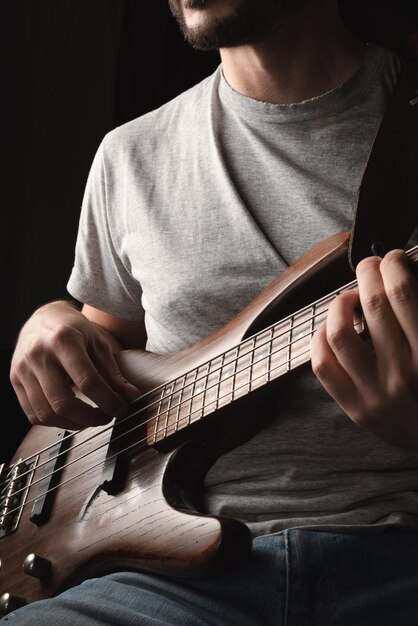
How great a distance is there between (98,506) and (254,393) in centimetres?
27

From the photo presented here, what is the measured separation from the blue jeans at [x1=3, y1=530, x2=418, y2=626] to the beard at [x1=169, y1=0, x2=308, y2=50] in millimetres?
666

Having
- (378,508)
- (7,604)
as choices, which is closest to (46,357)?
(7,604)

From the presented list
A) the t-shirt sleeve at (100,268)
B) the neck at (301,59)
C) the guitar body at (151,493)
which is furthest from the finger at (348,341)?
the t-shirt sleeve at (100,268)

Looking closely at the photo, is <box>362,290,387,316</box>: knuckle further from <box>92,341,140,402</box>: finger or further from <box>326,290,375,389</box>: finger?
<box>92,341,140,402</box>: finger

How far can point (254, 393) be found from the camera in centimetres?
Result: 86

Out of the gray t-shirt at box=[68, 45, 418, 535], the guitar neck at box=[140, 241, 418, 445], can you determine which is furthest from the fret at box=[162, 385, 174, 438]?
the gray t-shirt at box=[68, 45, 418, 535]

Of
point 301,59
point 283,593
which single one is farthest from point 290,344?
point 301,59

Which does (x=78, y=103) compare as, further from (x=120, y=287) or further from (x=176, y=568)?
(x=176, y=568)

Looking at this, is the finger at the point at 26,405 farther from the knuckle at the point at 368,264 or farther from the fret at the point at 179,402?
the knuckle at the point at 368,264

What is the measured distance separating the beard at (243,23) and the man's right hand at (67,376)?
1.45 feet

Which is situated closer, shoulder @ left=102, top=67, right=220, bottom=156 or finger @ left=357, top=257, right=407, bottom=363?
finger @ left=357, top=257, right=407, bottom=363

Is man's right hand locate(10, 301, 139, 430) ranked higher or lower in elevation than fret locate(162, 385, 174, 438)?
higher

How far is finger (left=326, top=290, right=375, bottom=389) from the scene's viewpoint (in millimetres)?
770

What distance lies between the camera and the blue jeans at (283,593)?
2.73 ft
